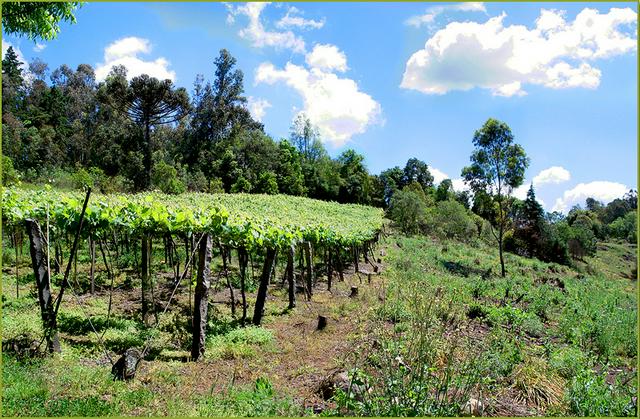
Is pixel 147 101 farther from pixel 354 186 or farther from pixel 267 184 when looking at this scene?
pixel 354 186

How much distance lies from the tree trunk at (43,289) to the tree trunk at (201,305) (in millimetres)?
1739

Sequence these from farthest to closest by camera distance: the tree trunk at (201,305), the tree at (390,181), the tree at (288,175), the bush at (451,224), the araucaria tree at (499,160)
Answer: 1. the tree at (390,181)
2. the tree at (288,175)
3. the bush at (451,224)
4. the araucaria tree at (499,160)
5. the tree trunk at (201,305)

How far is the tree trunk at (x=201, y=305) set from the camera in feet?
21.5

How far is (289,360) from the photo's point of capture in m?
6.52

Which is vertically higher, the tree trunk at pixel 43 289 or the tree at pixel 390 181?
the tree at pixel 390 181

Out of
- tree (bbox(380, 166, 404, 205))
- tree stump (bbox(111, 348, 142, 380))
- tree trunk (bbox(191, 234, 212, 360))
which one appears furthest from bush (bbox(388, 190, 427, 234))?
tree stump (bbox(111, 348, 142, 380))

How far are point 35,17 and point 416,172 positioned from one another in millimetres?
69604

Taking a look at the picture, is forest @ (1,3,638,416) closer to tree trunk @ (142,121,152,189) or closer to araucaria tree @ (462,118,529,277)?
araucaria tree @ (462,118,529,277)

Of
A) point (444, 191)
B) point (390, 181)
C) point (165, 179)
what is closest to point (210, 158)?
point (165, 179)

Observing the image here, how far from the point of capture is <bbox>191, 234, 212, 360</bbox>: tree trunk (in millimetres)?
6551

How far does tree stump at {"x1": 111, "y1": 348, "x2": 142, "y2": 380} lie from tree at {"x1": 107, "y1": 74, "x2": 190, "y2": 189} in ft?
130

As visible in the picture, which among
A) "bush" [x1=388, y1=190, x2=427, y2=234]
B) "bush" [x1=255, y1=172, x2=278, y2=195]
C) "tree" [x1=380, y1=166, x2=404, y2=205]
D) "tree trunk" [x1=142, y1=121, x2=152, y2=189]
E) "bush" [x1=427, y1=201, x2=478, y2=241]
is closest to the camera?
"bush" [x1=427, y1=201, x2=478, y2=241]

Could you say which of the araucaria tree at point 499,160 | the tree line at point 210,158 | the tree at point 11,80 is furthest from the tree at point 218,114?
the araucaria tree at point 499,160

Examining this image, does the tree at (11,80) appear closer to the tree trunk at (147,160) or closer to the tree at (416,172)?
the tree trunk at (147,160)
